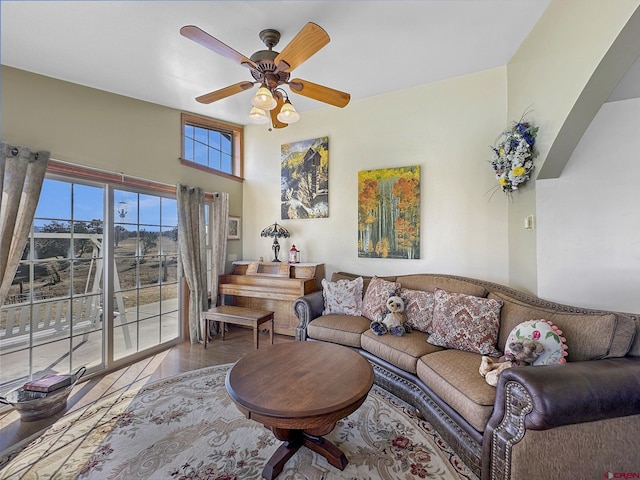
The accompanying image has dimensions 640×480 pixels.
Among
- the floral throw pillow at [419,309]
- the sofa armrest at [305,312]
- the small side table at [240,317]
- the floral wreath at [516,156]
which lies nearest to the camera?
the floral wreath at [516,156]

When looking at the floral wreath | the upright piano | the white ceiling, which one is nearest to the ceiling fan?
the white ceiling

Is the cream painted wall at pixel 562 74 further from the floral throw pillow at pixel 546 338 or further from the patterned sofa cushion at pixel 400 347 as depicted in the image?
the patterned sofa cushion at pixel 400 347

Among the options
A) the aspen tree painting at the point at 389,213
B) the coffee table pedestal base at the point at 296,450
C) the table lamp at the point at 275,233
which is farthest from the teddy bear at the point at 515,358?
the table lamp at the point at 275,233

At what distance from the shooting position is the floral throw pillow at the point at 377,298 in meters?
2.78

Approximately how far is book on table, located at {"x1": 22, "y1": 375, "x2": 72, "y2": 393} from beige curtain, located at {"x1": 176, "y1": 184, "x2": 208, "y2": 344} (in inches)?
54.6

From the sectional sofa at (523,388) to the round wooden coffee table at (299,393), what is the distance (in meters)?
0.58

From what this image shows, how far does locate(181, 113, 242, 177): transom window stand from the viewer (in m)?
3.71

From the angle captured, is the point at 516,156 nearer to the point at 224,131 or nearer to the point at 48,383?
the point at 224,131

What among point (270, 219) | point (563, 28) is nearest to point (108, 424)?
point (270, 219)

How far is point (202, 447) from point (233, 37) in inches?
120

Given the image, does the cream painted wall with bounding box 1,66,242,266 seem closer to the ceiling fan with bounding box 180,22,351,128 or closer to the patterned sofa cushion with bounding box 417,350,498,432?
the ceiling fan with bounding box 180,22,351,128

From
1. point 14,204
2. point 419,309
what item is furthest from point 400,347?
point 14,204

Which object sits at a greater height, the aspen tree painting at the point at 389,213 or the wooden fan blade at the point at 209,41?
the wooden fan blade at the point at 209,41

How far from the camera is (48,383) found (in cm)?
214
